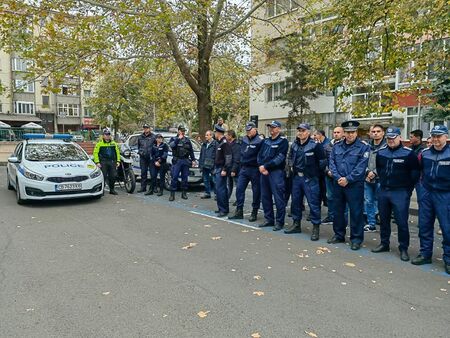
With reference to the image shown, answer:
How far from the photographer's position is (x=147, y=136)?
11.5 m

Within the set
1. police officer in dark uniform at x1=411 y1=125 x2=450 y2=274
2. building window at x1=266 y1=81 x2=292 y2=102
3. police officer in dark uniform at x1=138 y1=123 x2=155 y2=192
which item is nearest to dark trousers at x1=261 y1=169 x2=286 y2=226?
police officer in dark uniform at x1=411 y1=125 x2=450 y2=274

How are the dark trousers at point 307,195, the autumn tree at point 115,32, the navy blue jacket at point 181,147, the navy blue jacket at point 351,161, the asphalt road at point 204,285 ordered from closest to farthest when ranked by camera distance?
the asphalt road at point 204,285 → the navy blue jacket at point 351,161 → the dark trousers at point 307,195 → the navy blue jacket at point 181,147 → the autumn tree at point 115,32

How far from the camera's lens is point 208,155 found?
11.0m

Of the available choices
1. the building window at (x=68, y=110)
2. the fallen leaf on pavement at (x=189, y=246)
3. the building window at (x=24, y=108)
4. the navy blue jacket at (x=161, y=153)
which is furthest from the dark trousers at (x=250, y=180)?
the building window at (x=68, y=110)

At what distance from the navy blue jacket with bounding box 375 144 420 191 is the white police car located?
6762mm

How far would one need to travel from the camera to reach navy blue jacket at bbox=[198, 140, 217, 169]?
35.5 ft

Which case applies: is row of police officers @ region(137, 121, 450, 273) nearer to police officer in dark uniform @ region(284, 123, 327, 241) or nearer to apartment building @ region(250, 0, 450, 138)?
police officer in dark uniform @ region(284, 123, 327, 241)

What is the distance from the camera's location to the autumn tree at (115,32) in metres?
13.0

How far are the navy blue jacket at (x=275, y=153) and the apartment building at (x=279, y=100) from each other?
995 centimetres

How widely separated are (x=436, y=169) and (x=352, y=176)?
1219mm

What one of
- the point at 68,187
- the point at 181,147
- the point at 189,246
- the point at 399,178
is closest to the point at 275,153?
the point at 399,178

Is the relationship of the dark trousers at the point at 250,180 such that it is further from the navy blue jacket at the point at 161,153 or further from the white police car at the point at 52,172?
the white police car at the point at 52,172

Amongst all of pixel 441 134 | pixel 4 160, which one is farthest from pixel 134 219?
pixel 4 160

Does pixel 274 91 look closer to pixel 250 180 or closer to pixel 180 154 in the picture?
pixel 180 154
